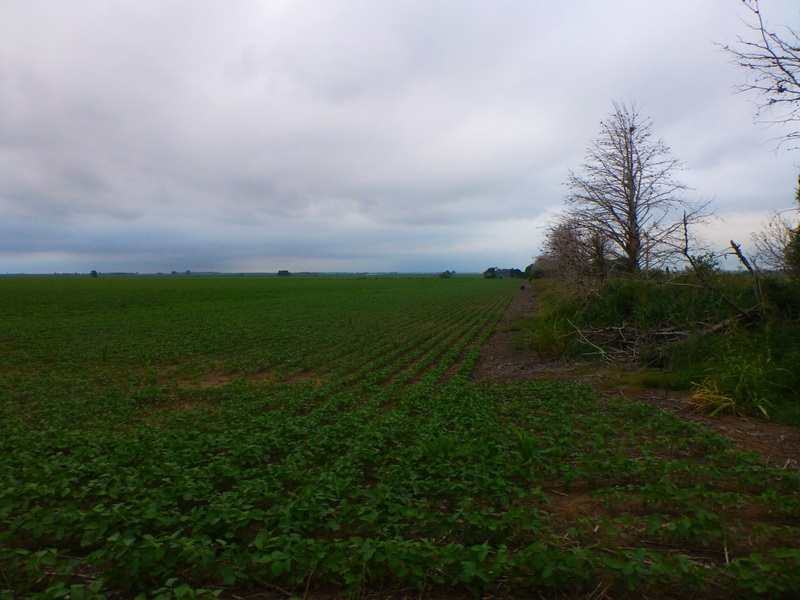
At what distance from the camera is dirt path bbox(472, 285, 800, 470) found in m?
6.04

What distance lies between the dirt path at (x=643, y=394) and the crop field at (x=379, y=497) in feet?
1.72

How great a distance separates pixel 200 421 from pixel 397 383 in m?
4.38

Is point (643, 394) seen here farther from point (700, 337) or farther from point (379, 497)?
point (379, 497)

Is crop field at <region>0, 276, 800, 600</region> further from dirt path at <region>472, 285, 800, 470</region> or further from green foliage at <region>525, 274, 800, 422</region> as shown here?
green foliage at <region>525, 274, 800, 422</region>

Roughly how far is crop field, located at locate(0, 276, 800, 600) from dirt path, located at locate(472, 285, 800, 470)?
1.72 feet

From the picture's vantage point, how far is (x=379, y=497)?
→ 168 inches

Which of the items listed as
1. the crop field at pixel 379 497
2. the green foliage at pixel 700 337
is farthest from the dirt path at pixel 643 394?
the crop field at pixel 379 497

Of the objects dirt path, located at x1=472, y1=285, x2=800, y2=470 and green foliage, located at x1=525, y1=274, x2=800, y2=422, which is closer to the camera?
dirt path, located at x1=472, y1=285, x2=800, y2=470

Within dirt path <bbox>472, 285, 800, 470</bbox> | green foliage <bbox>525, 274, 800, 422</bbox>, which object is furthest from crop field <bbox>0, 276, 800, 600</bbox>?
green foliage <bbox>525, 274, 800, 422</bbox>

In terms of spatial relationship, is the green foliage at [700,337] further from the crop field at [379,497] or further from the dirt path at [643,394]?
the crop field at [379,497]

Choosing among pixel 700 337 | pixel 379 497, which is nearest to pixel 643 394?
pixel 700 337

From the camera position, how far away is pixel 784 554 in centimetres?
302

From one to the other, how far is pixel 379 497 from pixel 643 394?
22.0ft

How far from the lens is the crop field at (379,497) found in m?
3.23
